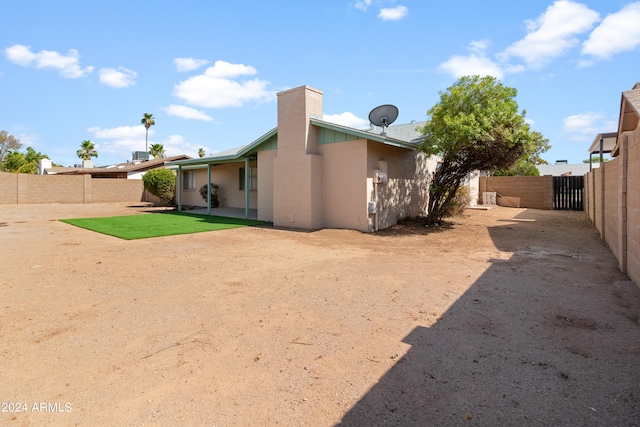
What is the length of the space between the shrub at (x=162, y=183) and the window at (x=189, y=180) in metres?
0.78

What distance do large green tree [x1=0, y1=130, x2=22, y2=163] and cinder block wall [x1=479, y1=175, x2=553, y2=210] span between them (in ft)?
180

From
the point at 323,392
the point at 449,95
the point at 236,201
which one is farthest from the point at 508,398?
the point at 236,201

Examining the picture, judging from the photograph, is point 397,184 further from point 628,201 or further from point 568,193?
point 568,193

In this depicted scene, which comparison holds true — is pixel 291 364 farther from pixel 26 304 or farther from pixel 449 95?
pixel 449 95

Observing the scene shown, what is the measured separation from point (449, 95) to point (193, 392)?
36.8 ft

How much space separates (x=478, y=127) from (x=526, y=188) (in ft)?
42.5

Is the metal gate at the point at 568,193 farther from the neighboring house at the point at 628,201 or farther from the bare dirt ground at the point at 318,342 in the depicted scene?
the bare dirt ground at the point at 318,342

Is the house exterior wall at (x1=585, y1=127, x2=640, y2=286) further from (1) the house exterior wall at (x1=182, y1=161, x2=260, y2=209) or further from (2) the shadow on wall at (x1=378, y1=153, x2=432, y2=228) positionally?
(1) the house exterior wall at (x1=182, y1=161, x2=260, y2=209)

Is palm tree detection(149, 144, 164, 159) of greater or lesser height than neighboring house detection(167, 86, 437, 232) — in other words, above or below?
above

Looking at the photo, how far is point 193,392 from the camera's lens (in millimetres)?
2625

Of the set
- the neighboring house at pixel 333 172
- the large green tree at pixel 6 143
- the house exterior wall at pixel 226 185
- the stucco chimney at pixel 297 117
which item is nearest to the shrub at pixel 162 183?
the house exterior wall at pixel 226 185

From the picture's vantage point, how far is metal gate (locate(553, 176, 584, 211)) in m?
18.7

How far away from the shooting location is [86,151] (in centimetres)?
5384

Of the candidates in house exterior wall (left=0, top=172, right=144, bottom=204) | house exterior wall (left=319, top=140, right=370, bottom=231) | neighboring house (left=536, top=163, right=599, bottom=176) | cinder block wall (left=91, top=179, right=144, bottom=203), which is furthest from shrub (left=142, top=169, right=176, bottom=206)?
neighboring house (left=536, top=163, right=599, bottom=176)
